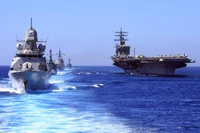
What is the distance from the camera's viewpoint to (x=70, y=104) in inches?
1491

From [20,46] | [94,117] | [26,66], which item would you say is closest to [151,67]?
[20,46]

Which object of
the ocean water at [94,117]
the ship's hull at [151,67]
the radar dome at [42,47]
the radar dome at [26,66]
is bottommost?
the ocean water at [94,117]

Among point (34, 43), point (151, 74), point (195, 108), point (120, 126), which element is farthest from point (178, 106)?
point (151, 74)

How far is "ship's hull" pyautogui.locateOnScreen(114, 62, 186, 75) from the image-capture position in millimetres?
103613

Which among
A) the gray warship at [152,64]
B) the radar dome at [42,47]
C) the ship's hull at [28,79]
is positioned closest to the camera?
the ship's hull at [28,79]

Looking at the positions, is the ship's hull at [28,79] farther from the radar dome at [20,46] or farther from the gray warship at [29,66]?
the radar dome at [20,46]

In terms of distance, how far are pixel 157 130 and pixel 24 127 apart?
8.79 metres

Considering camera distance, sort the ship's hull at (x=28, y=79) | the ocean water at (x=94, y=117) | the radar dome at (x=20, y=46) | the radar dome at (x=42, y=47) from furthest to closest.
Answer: the radar dome at (x=42, y=47) < the radar dome at (x=20, y=46) < the ship's hull at (x=28, y=79) < the ocean water at (x=94, y=117)

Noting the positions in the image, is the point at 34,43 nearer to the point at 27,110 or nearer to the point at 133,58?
the point at 27,110

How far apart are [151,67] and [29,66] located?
2653 inches

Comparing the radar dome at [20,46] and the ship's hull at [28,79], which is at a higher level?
the radar dome at [20,46]

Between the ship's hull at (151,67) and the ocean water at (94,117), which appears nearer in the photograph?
the ocean water at (94,117)

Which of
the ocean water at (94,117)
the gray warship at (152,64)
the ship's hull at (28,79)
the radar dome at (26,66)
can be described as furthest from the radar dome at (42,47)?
the gray warship at (152,64)

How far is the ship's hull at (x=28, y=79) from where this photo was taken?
158 feet
